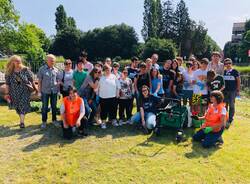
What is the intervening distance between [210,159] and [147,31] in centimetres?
4868

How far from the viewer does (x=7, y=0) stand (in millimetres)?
20891

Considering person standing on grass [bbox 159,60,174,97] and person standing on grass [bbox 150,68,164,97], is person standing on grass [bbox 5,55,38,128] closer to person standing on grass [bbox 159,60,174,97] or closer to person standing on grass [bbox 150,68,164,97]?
person standing on grass [bbox 150,68,164,97]

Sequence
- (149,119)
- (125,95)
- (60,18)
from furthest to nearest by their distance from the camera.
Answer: (60,18) < (125,95) < (149,119)

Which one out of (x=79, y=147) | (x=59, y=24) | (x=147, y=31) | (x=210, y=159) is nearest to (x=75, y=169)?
(x=79, y=147)

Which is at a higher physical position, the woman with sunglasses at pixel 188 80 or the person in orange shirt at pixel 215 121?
the woman with sunglasses at pixel 188 80

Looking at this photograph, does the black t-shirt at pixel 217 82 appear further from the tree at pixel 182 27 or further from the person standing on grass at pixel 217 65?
the tree at pixel 182 27

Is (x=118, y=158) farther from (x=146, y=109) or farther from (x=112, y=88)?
(x=112, y=88)

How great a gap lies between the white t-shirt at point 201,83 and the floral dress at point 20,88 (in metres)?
4.28

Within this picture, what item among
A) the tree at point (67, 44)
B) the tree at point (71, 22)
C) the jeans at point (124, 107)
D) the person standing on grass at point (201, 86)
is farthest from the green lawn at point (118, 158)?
the tree at point (71, 22)

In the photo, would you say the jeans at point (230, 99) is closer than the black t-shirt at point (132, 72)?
Yes

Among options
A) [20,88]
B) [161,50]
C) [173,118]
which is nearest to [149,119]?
[173,118]

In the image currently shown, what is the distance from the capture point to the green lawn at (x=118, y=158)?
4586mm

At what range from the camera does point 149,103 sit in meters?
6.96

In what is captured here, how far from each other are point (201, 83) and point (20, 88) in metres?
4.65
